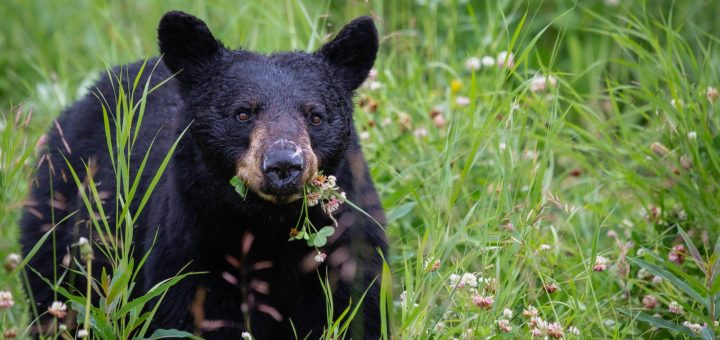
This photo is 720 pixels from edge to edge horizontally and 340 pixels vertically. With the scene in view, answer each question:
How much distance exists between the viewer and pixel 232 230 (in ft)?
13.9

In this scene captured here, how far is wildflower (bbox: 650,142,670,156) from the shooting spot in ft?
16.6

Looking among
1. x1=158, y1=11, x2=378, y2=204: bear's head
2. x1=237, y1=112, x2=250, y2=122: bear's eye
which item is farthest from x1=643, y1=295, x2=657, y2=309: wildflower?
x1=237, y1=112, x2=250, y2=122: bear's eye

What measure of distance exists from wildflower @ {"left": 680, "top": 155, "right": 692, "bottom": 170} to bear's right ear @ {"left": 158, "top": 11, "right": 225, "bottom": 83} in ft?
6.80

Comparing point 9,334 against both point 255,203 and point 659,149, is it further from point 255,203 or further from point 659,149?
point 659,149

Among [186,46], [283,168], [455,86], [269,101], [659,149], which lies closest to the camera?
[283,168]

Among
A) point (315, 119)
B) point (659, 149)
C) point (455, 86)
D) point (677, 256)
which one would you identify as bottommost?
point (677, 256)

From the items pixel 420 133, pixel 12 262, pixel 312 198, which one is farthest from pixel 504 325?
pixel 12 262

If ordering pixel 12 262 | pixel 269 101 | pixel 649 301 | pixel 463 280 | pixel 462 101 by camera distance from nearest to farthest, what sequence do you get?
pixel 463 280 < pixel 269 101 < pixel 649 301 < pixel 12 262 < pixel 462 101

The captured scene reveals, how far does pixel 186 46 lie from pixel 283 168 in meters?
0.96

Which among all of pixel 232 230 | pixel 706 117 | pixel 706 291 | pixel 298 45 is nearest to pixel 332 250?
pixel 232 230

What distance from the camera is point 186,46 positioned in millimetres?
4438

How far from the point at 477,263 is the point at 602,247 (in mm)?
1058

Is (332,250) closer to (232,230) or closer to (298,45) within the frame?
(232,230)

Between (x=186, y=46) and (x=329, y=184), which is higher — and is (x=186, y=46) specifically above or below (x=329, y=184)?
above
